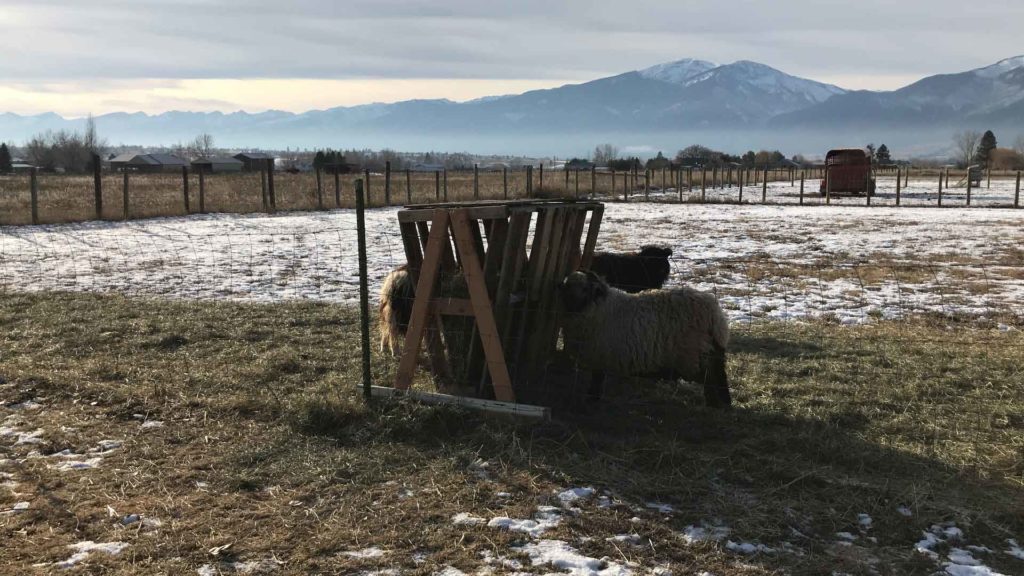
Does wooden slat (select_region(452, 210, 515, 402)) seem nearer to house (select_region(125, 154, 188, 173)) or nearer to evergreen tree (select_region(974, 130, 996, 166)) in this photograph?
evergreen tree (select_region(974, 130, 996, 166))

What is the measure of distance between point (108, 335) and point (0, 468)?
3.36m

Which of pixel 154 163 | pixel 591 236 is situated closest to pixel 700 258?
pixel 591 236

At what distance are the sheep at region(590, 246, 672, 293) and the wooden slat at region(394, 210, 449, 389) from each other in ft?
10.8

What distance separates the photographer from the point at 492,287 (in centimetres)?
565

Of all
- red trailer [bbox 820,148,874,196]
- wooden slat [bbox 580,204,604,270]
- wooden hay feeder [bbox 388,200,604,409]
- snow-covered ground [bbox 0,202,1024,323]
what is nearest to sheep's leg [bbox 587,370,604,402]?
wooden hay feeder [bbox 388,200,604,409]

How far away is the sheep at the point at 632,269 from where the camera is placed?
853cm

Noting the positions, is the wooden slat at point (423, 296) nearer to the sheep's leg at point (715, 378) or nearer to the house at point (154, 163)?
the sheep's leg at point (715, 378)

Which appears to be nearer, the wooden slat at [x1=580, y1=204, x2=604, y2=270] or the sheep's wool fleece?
the sheep's wool fleece

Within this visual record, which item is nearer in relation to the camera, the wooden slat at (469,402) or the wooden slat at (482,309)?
the wooden slat at (469,402)

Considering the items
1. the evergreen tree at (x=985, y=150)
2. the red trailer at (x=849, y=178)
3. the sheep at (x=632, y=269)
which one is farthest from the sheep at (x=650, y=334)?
the evergreen tree at (x=985, y=150)

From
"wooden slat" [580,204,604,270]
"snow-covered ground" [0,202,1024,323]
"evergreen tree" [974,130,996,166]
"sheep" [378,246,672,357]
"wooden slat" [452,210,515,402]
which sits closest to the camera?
"wooden slat" [452,210,515,402]

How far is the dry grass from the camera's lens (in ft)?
11.9

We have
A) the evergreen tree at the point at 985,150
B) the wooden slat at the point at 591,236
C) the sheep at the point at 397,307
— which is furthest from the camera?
the evergreen tree at the point at 985,150

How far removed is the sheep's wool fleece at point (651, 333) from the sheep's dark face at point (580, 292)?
44mm
